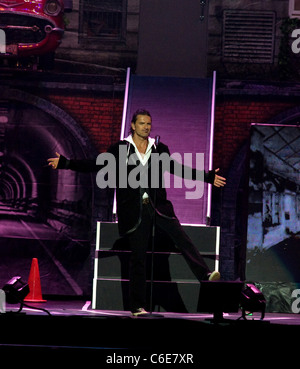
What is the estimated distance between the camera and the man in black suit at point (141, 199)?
5426 millimetres

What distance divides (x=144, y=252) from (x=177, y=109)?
2919 mm

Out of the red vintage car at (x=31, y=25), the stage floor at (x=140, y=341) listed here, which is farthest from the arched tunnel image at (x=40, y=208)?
the stage floor at (x=140, y=341)

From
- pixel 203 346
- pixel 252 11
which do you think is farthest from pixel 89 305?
pixel 252 11

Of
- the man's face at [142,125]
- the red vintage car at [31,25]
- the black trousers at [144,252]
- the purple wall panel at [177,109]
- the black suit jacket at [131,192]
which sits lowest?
the black trousers at [144,252]

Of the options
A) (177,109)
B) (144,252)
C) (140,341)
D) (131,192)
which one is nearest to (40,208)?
(177,109)

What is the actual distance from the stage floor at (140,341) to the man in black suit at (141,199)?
41.7 inches

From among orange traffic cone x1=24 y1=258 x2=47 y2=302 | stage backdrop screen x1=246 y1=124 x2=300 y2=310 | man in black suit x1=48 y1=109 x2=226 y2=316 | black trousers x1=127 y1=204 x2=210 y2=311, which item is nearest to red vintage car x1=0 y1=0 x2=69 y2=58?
orange traffic cone x1=24 y1=258 x2=47 y2=302

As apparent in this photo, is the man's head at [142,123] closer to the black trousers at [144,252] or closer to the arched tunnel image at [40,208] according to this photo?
the black trousers at [144,252]

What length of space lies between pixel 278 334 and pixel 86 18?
16.3 ft

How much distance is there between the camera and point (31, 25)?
800 centimetres

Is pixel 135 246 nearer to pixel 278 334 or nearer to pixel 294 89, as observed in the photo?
pixel 278 334

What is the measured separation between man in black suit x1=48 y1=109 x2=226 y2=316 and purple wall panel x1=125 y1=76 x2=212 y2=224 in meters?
1.98

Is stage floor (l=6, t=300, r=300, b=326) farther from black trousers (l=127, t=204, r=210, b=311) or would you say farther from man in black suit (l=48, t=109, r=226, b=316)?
man in black suit (l=48, t=109, r=226, b=316)
